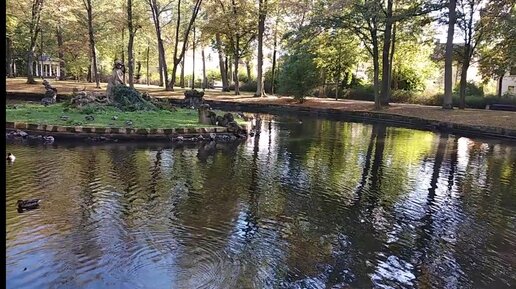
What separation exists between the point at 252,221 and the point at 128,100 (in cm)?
1312

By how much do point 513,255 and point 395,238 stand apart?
4.90 ft

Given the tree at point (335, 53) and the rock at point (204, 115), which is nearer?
the rock at point (204, 115)

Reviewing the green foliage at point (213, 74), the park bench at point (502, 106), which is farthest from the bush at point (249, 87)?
the park bench at point (502, 106)

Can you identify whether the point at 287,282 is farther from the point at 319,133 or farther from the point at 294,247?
the point at 319,133

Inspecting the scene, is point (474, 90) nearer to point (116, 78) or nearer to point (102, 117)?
point (116, 78)

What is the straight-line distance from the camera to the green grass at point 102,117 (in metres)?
14.1

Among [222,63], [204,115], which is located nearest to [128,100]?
[204,115]

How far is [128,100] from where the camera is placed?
18.4m

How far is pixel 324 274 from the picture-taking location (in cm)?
499

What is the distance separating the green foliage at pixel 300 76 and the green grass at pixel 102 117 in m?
12.6

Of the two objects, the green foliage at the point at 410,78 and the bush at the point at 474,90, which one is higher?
the green foliage at the point at 410,78

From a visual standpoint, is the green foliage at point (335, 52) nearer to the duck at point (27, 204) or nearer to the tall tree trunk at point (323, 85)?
the tall tree trunk at point (323, 85)

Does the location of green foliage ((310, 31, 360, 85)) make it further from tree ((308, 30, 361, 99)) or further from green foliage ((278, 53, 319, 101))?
green foliage ((278, 53, 319, 101))

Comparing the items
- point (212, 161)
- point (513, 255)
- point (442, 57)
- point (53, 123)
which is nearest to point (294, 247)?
point (513, 255)
